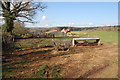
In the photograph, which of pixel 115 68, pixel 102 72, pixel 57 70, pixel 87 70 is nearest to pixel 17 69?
pixel 57 70

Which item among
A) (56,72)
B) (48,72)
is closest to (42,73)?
(48,72)

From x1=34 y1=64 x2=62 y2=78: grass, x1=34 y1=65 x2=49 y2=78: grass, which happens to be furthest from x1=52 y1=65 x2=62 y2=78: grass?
x1=34 y1=65 x2=49 y2=78: grass

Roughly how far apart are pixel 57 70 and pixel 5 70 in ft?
7.71

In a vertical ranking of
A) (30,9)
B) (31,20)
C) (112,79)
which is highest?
(30,9)

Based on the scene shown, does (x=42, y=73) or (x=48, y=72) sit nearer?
(x=42, y=73)

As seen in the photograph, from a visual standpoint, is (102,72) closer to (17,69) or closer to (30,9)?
(17,69)

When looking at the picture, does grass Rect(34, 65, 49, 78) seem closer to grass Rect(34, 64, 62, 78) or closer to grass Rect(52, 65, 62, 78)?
grass Rect(34, 64, 62, 78)

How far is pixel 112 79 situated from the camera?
431cm

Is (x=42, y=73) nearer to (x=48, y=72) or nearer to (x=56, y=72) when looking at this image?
(x=48, y=72)

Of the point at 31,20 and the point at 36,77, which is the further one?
the point at 31,20

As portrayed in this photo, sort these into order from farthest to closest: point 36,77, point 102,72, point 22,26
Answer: point 22,26 → point 102,72 → point 36,77

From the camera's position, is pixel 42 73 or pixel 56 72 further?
pixel 56 72

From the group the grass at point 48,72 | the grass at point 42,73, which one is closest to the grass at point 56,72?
the grass at point 48,72

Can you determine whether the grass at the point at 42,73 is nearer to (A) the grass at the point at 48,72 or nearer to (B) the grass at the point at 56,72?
(A) the grass at the point at 48,72
